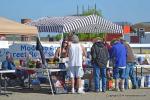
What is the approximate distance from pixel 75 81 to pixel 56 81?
571 mm

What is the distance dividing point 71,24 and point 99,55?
2876 mm

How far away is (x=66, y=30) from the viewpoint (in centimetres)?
1633

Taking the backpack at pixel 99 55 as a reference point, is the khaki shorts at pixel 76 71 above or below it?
below

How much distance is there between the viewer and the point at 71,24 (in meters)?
16.7

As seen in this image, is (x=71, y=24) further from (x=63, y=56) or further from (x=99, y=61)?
(x=99, y=61)

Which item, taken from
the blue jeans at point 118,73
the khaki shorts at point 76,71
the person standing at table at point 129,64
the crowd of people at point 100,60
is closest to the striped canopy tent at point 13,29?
the crowd of people at point 100,60

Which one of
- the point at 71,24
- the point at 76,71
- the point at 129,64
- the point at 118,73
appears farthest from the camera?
the point at 71,24

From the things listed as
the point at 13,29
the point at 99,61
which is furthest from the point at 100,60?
the point at 13,29

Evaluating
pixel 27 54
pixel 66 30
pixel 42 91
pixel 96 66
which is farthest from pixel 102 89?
pixel 27 54

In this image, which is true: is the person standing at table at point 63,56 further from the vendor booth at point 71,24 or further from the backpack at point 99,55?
the vendor booth at point 71,24

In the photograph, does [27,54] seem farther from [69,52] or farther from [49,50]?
[69,52]

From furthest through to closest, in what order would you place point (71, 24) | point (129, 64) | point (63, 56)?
point (71, 24), point (129, 64), point (63, 56)

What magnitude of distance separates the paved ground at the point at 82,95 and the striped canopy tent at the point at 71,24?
284 cm

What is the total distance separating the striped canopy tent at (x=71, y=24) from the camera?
54.4 feet
